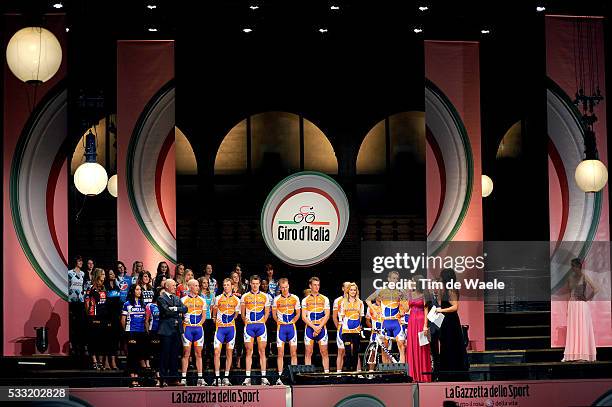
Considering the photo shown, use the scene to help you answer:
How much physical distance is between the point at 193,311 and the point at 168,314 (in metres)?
1.10

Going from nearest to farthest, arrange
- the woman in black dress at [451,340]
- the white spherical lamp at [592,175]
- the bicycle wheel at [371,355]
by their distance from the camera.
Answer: the woman in black dress at [451,340]
the white spherical lamp at [592,175]
the bicycle wheel at [371,355]

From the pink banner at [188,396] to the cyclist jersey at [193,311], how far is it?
520 centimetres

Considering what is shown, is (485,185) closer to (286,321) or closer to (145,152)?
(286,321)

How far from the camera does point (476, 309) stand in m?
15.0

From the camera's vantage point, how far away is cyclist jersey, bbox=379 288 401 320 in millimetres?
14572

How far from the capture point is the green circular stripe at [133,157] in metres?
15.1

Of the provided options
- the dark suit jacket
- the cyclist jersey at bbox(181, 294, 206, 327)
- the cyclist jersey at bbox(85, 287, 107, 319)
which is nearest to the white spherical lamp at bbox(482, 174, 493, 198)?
the cyclist jersey at bbox(181, 294, 206, 327)

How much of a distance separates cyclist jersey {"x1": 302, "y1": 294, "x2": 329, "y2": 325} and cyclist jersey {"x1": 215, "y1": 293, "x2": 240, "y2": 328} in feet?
3.72

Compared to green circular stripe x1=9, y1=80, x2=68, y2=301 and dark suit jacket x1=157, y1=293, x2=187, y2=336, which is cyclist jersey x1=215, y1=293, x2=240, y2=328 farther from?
green circular stripe x1=9, y1=80, x2=68, y2=301

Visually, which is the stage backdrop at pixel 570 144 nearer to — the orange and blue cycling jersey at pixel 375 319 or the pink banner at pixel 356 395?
the orange and blue cycling jersey at pixel 375 319

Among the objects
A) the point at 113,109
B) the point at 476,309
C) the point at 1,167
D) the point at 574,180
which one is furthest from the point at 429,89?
the point at 1,167

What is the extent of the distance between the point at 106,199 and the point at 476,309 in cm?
760

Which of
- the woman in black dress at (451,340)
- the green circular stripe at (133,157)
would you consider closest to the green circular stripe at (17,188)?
the green circular stripe at (133,157)

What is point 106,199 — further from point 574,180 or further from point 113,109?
point 574,180
